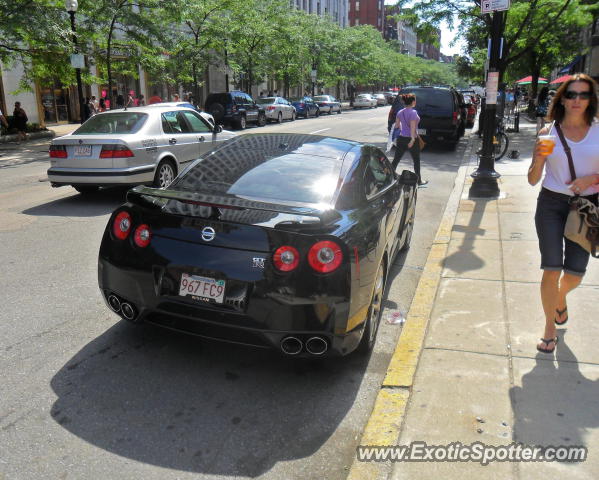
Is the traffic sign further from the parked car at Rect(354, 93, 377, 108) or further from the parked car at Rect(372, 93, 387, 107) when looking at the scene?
the parked car at Rect(372, 93, 387, 107)

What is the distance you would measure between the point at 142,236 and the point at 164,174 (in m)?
6.55

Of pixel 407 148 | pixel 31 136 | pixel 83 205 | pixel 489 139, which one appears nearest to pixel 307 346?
pixel 83 205

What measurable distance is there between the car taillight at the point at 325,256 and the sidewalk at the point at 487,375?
864mm

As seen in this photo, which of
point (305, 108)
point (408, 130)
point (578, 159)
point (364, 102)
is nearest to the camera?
point (578, 159)

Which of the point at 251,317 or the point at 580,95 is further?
the point at 580,95

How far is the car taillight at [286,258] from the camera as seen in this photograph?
132 inches

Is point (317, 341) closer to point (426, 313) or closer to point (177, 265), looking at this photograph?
point (177, 265)

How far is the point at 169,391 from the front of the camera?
3.55 metres

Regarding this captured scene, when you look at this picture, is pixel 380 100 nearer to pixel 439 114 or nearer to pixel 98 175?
pixel 439 114

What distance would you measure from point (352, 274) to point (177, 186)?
5.48ft

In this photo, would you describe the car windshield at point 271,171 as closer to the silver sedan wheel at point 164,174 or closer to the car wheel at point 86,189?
the silver sedan wheel at point 164,174

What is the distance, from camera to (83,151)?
30.4 feet

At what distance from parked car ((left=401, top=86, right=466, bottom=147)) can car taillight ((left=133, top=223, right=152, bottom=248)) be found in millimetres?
14503

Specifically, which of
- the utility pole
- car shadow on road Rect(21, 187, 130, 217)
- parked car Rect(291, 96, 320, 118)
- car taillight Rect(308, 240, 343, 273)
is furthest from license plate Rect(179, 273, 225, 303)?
parked car Rect(291, 96, 320, 118)
